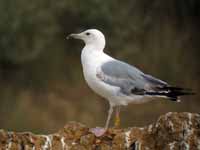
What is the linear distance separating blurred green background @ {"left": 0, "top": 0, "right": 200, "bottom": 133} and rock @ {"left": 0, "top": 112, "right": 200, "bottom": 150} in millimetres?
7091

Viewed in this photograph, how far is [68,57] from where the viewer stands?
1423cm

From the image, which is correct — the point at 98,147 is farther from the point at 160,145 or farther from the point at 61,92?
the point at 61,92

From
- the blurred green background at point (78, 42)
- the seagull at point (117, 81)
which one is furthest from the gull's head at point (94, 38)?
the blurred green background at point (78, 42)

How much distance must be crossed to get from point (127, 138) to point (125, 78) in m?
0.93

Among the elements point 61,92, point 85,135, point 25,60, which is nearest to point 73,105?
point 61,92

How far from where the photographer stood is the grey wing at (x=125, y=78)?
6805 mm

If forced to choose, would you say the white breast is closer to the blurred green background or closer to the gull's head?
the gull's head

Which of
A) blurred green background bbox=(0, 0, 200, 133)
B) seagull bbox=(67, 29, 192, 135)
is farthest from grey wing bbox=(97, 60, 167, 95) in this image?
blurred green background bbox=(0, 0, 200, 133)

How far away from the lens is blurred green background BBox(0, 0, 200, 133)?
13.6 metres

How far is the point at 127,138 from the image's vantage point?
6.00m

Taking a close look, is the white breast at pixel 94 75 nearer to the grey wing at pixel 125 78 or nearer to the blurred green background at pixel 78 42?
the grey wing at pixel 125 78

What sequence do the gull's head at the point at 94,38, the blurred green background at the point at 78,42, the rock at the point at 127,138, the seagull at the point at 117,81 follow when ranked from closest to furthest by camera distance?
1. the rock at the point at 127,138
2. the seagull at the point at 117,81
3. the gull's head at the point at 94,38
4. the blurred green background at the point at 78,42

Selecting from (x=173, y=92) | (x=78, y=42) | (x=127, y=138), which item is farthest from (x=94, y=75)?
(x=78, y=42)

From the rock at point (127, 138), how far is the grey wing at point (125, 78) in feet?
2.27
